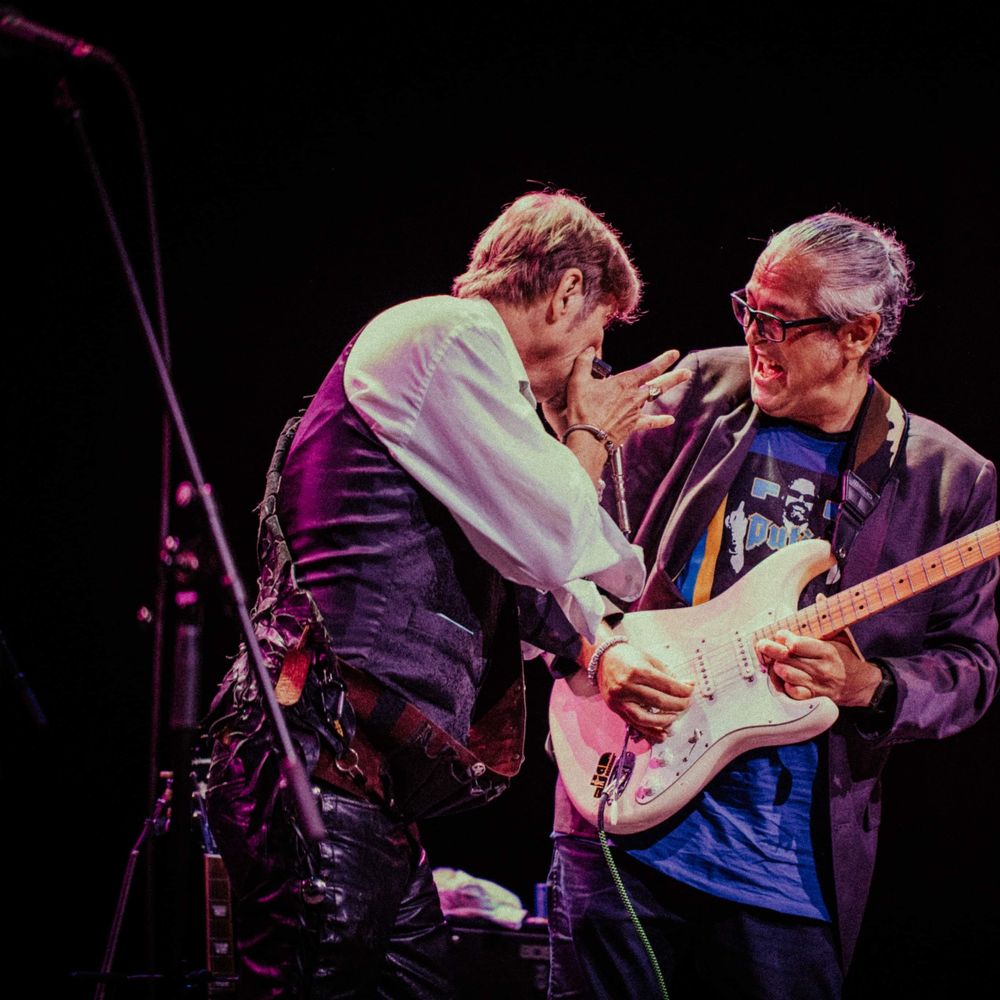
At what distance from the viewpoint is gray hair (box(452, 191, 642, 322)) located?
239 cm

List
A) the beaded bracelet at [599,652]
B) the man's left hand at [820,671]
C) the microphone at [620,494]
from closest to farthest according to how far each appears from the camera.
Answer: the man's left hand at [820,671]
the beaded bracelet at [599,652]
the microphone at [620,494]

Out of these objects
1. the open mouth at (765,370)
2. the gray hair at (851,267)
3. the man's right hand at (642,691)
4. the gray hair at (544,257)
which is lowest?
the man's right hand at (642,691)

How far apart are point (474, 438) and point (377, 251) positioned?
112 inches

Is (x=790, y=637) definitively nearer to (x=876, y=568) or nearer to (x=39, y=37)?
(x=876, y=568)

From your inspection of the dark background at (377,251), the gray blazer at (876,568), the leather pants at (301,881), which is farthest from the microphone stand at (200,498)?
the dark background at (377,251)

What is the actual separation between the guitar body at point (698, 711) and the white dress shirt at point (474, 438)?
2.96ft

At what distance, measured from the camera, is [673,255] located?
4484 millimetres

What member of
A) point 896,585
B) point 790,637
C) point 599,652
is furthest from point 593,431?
point 896,585

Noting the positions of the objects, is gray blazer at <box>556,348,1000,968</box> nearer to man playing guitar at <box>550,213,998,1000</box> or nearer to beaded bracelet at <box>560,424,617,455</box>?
man playing guitar at <box>550,213,998,1000</box>

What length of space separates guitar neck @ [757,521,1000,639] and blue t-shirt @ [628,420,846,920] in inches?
7.1

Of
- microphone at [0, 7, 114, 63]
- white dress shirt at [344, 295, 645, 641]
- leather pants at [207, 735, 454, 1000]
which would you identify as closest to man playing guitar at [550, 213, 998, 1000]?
white dress shirt at [344, 295, 645, 641]

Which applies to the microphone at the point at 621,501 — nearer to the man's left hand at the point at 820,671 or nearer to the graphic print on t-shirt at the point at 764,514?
the graphic print on t-shirt at the point at 764,514

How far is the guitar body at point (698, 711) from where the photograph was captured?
2.70 m

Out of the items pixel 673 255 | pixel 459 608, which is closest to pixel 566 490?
pixel 459 608
